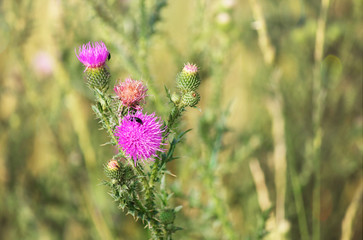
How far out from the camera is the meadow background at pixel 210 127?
1.82 meters

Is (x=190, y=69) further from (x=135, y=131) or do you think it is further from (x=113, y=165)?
(x=113, y=165)

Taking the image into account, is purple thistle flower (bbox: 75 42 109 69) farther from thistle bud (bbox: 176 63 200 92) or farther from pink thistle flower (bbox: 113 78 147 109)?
thistle bud (bbox: 176 63 200 92)

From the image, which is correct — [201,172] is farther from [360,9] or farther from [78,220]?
[360,9]

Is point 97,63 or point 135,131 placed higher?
point 97,63

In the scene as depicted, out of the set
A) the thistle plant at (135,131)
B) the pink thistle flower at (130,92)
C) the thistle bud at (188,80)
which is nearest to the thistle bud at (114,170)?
the thistle plant at (135,131)

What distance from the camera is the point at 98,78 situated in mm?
1045

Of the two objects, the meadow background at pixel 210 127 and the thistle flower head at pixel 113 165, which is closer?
the thistle flower head at pixel 113 165

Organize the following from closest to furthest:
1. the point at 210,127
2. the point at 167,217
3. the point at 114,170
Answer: the point at 114,170
the point at 167,217
the point at 210,127

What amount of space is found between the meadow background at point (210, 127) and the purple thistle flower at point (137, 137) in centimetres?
65

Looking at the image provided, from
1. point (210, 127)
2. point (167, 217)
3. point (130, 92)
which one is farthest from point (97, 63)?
point (210, 127)

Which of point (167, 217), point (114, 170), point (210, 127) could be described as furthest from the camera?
point (210, 127)

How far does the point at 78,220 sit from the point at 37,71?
1.80m

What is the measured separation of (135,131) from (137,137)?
2 cm

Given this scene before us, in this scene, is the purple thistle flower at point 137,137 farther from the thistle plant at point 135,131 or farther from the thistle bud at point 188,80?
the thistle bud at point 188,80
